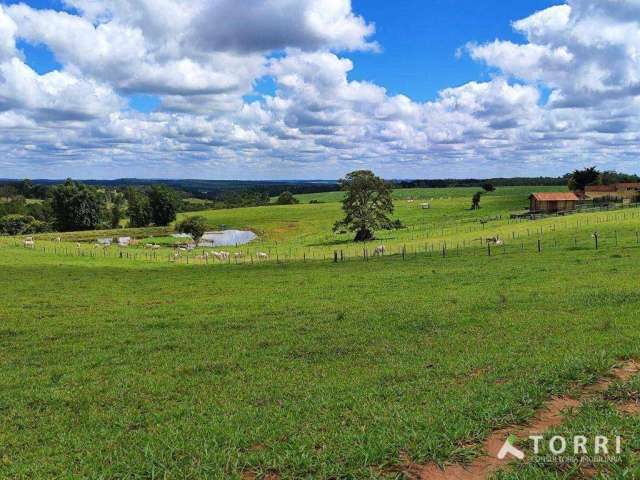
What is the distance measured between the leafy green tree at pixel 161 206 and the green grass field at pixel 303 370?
109313mm

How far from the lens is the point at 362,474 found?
6758mm

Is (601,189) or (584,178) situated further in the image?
(584,178)

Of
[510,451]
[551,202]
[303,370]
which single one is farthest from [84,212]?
[510,451]

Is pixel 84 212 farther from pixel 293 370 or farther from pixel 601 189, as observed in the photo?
pixel 601 189

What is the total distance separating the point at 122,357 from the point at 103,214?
127m

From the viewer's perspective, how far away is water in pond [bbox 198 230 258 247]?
10030 cm

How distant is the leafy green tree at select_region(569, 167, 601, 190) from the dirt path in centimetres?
14203

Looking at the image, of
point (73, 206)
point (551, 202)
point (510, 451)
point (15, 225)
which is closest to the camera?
point (510, 451)

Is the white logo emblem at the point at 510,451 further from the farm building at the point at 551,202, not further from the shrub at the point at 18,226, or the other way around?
the shrub at the point at 18,226

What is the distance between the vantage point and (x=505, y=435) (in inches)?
303

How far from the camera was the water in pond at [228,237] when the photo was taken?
329 feet

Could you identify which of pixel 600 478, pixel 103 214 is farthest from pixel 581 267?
pixel 103 214

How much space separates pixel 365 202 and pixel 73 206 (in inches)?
3297

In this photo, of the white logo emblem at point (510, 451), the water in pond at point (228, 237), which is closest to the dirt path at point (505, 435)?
the white logo emblem at point (510, 451)
